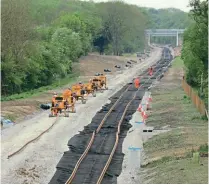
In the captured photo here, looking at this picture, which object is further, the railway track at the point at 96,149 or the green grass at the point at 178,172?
the railway track at the point at 96,149

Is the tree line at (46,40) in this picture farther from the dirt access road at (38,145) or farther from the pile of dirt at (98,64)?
the dirt access road at (38,145)

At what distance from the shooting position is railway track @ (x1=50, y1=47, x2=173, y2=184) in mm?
23266

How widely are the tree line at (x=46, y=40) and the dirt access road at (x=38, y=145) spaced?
15.3m

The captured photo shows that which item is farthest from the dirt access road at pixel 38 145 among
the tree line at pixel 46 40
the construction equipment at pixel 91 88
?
the tree line at pixel 46 40

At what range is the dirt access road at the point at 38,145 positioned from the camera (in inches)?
937

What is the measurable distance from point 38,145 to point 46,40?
58761mm

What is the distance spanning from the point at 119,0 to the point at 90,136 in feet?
392

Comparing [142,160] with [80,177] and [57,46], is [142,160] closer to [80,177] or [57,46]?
[80,177]

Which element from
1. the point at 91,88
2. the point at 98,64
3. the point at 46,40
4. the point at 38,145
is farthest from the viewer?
the point at 98,64

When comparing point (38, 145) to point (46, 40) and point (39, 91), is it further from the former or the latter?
point (46, 40)

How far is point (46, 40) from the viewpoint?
87.8 m

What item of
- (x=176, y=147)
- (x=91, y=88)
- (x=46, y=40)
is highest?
(x=46, y=40)

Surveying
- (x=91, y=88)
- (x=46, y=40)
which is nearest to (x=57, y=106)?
(x=91, y=88)

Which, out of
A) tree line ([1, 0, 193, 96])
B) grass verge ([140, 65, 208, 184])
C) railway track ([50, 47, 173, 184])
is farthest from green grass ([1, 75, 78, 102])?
grass verge ([140, 65, 208, 184])
